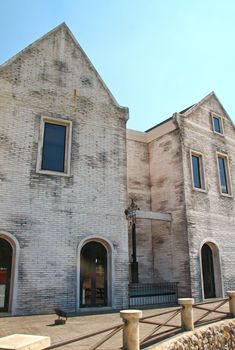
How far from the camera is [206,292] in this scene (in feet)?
50.0

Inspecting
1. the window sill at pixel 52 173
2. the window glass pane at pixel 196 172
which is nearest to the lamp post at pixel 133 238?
the window sill at pixel 52 173

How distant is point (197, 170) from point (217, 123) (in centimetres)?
403

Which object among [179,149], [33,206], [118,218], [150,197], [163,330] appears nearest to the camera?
[163,330]

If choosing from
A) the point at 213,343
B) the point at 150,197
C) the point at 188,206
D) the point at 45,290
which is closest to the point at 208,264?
the point at 188,206

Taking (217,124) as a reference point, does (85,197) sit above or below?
below

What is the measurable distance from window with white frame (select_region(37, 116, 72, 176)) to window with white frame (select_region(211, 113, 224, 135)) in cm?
977

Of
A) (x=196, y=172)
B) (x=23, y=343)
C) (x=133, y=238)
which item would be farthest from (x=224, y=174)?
(x=23, y=343)

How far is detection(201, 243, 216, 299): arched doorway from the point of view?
15336mm

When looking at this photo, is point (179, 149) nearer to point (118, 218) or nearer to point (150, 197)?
point (150, 197)

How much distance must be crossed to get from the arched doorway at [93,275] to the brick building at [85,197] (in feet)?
0.12

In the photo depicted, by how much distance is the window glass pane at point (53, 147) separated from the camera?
12.0 metres

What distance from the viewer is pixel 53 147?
40.4ft

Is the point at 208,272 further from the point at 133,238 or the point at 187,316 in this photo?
the point at 187,316

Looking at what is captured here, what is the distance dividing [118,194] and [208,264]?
6483 millimetres
